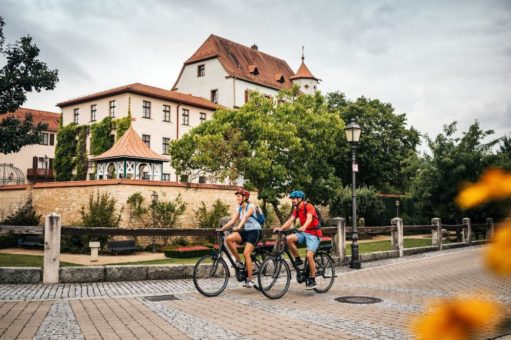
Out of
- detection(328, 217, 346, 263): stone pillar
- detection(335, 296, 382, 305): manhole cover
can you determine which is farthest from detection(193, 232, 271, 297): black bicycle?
detection(328, 217, 346, 263): stone pillar

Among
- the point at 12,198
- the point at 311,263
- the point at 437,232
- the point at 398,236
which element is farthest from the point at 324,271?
the point at 12,198

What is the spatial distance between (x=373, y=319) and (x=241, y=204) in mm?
3827

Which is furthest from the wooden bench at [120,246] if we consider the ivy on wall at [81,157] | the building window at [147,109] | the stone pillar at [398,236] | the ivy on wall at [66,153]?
the ivy on wall at [66,153]

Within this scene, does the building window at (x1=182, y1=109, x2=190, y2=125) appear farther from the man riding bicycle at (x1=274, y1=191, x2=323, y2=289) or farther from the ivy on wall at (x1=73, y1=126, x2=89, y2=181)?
the man riding bicycle at (x1=274, y1=191, x2=323, y2=289)

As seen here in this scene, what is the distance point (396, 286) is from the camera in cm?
1093

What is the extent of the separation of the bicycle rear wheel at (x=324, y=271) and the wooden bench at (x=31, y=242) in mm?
18651

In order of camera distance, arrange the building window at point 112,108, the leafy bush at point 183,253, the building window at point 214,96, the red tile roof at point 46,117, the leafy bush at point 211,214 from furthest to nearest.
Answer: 1. the red tile roof at point 46,117
2. the building window at point 214,96
3. the building window at point 112,108
4. the leafy bush at point 211,214
5. the leafy bush at point 183,253

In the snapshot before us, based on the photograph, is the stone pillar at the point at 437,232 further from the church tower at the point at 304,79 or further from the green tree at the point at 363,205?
the church tower at the point at 304,79

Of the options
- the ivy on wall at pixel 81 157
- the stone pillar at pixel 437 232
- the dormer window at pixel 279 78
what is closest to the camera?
the stone pillar at pixel 437 232

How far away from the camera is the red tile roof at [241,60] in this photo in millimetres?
55531

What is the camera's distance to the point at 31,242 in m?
24.8

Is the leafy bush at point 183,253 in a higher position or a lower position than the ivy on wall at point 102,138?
lower

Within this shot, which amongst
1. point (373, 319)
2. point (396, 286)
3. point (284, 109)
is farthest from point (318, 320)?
point (284, 109)

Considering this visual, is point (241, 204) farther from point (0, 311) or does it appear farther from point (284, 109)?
point (284, 109)
